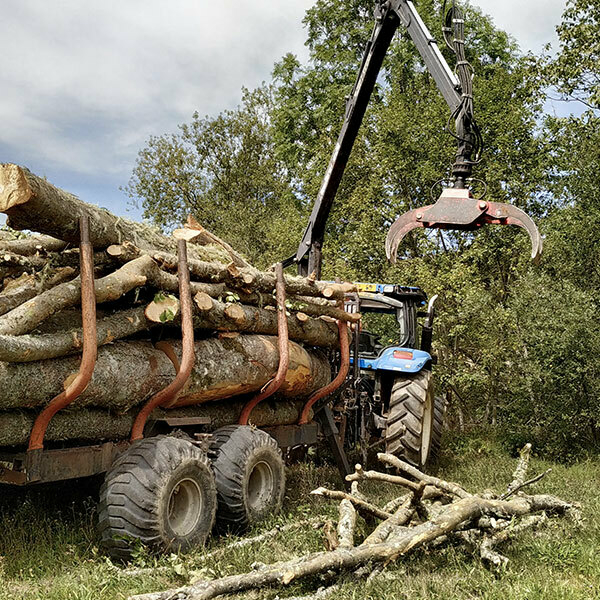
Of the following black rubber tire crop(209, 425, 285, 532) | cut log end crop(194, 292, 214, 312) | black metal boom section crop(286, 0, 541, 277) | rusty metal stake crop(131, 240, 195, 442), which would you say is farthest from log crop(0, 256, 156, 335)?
black metal boom section crop(286, 0, 541, 277)

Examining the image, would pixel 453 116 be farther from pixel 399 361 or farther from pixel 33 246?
pixel 33 246

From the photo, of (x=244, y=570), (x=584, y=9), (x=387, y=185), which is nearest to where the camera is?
(x=244, y=570)

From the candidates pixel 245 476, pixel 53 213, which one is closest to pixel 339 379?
pixel 245 476

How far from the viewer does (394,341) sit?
10.1m

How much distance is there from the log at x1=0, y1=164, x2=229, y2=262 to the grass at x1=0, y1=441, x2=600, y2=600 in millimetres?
2219

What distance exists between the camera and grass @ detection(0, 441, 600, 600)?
4.24 m

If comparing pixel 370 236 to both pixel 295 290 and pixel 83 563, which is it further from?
pixel 83 563

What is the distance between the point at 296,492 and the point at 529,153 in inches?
488

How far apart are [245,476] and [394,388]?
10.9 ft

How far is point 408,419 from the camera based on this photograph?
8.43m

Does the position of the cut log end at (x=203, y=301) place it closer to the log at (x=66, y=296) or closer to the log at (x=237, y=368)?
the log at (x=237, y=368)

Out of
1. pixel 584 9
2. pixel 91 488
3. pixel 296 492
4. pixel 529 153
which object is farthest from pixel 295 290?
pixel 529 153

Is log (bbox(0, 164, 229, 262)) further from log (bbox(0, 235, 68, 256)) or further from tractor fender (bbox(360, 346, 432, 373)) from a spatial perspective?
tractor fender (bbox(360, 346, 432, 373))

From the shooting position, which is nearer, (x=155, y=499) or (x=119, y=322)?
(x=155, y=499)
